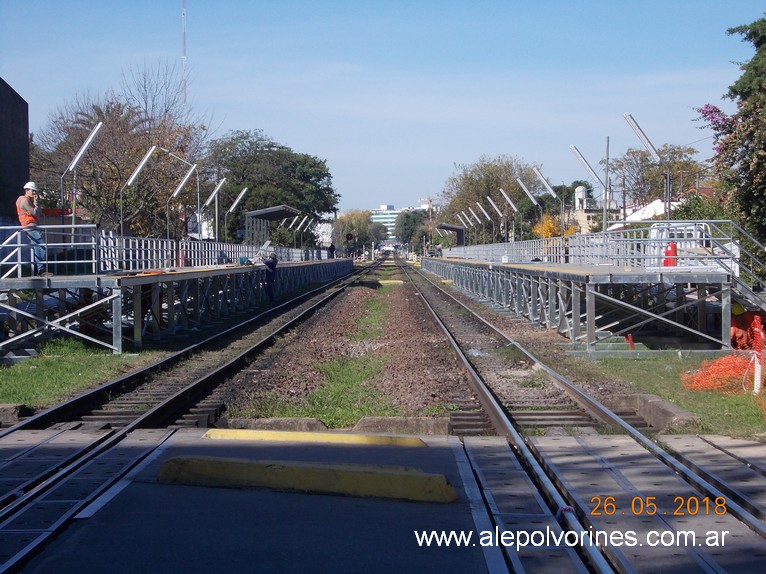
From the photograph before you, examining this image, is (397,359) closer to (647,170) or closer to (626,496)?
(626,496)

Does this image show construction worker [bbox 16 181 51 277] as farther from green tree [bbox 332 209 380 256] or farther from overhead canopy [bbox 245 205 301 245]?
green tree [bbox 332 209 380 256]

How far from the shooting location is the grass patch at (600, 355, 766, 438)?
9.05 metres

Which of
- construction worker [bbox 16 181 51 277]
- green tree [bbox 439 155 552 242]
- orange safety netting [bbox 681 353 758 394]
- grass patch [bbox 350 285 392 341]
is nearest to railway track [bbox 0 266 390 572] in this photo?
construction worker [bbox 16 181 51 277]

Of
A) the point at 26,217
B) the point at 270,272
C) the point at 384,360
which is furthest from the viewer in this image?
the point at 270,272

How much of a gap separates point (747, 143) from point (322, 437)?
1868 centimetres

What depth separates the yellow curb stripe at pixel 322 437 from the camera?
8.40 meters

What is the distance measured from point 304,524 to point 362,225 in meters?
167

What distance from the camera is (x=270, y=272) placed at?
3266 cm

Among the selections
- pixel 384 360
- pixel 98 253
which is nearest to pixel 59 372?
pixel 98 253

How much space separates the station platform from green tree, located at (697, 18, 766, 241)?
18.0 meters

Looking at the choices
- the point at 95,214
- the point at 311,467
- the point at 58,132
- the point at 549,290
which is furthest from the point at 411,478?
the point at 58,132

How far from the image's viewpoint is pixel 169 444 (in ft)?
27.0

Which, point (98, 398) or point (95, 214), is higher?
point (95, 214)

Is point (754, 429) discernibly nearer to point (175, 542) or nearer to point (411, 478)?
point (411, 478)
